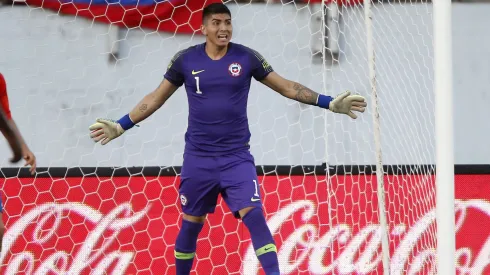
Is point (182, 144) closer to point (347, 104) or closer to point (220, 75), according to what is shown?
point (220, 75)

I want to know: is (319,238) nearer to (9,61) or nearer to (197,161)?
(197,161)

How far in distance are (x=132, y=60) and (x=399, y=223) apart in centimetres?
207

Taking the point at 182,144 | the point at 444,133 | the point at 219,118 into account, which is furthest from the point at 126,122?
the point at 444,133

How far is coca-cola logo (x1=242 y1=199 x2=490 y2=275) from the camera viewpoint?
590cm

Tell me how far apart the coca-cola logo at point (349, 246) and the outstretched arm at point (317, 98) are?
52.6 inches

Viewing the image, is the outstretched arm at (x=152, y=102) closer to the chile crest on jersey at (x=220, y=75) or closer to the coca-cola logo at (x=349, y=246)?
the chile crest on jersey at (x=220, y=75)

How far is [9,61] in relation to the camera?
6.41m

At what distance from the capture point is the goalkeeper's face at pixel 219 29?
15.3 ft

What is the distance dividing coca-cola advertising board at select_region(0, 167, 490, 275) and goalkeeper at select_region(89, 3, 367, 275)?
1.15 metres

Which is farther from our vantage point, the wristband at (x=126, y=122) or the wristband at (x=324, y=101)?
the wristband at (x=126, y=122)

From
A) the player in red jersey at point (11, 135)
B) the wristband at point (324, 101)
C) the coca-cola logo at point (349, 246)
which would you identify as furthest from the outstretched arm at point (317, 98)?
the coca-cola logo at point (349, 246)

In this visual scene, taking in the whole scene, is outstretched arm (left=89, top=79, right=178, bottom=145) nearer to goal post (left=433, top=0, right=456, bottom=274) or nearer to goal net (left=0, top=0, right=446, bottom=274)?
goal net (left=0, top=0, right=446, bottom=274)

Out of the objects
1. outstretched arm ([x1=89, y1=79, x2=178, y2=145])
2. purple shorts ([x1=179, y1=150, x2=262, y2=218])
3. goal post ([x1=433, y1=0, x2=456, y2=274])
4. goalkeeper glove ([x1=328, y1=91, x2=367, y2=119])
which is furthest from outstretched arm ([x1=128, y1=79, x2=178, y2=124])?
goal post ([x1=433, y1=0, x2=456, y2=274])

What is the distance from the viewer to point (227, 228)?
596 centimetres
